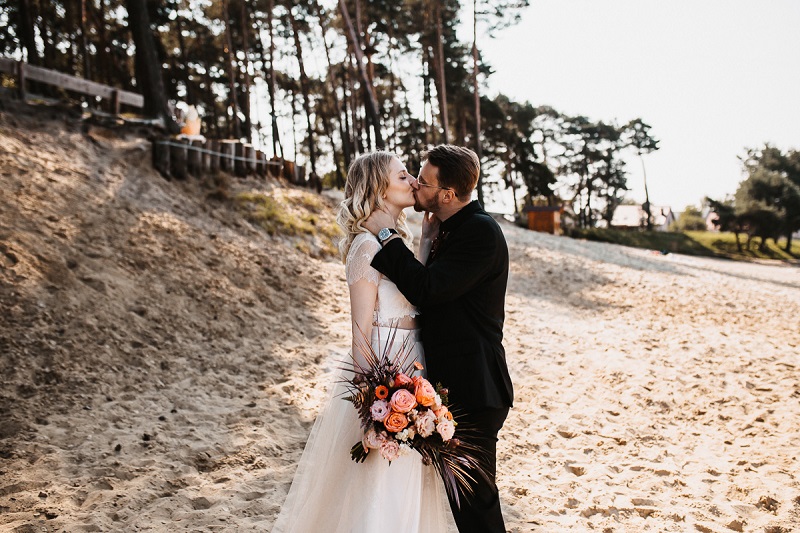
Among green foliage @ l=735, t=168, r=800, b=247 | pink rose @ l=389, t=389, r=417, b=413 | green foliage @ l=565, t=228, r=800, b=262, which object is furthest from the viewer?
green foliage @ l=735, t=168, r=800, b=247

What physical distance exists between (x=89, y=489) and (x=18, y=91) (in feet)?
32.0

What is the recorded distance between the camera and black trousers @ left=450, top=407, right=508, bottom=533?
293 centimetres

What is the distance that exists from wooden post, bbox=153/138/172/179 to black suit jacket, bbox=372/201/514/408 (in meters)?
9.94

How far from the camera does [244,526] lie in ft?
13.6

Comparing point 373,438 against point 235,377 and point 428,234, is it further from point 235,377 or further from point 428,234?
point 235,377

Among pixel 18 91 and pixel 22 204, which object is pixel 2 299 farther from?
pixel 18 91

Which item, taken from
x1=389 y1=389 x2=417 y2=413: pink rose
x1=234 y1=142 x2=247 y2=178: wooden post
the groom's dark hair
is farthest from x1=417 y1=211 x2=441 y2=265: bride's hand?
x1=234 y1=142 x2=247 y2=178: wooden post

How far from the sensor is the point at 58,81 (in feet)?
40.5

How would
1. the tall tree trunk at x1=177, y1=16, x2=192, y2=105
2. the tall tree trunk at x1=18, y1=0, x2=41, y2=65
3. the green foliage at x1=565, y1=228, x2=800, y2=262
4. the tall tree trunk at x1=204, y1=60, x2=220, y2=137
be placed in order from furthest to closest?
the green foliage at x1=565, y1=228, x2=800, y2=262, the tall tree trunk at x1=204, y1=60, x2=220, y2=137, the tall tree trunk at x1=177, y1=16, x2=192, y2=105, the tall tree trunk at x1=18, y1=0, x2=41, y2=65

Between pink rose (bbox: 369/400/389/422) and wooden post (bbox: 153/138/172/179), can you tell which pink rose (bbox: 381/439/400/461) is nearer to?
pink rose (bbox: 369/400/389/422)

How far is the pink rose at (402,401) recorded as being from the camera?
2516 millimetres

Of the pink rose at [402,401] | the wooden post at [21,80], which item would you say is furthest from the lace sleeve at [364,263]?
the wooden post at [21,80]

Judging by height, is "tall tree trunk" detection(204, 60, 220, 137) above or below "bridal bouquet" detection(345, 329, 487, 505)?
above

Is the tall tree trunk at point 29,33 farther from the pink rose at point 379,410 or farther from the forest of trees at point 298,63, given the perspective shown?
the pink rose at point 379,410
